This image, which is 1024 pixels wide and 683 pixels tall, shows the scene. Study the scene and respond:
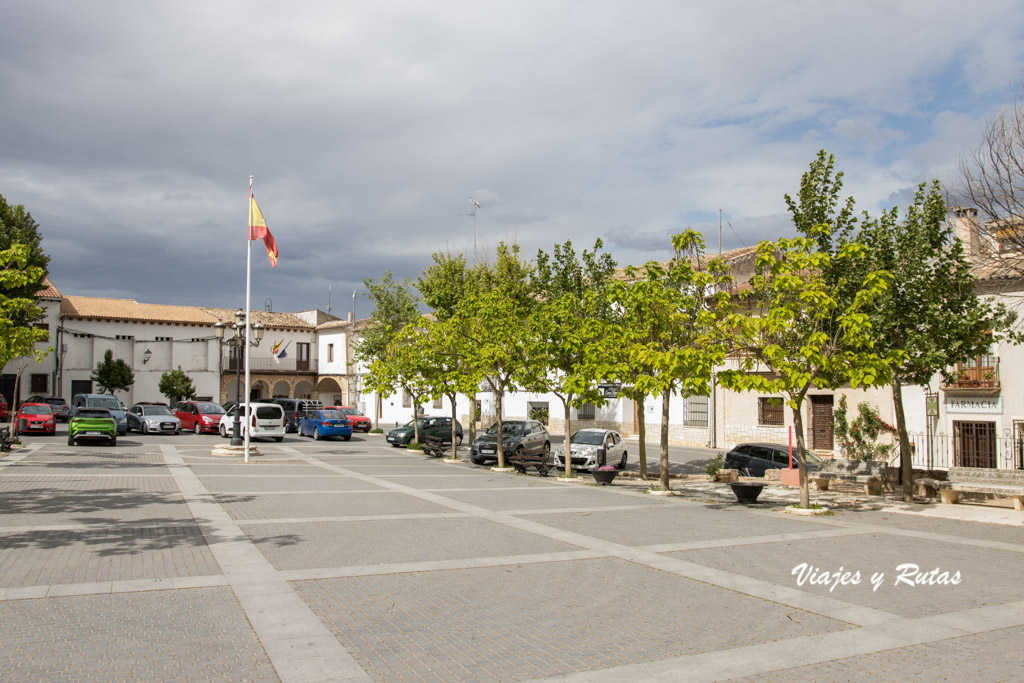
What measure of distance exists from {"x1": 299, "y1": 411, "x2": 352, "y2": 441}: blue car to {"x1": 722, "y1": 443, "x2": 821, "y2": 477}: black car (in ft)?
60.4

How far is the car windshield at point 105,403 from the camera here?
34.8 metres

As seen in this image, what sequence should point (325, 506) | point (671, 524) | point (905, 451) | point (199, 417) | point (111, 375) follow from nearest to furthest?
point (671, 524), point (325, 506), point (905, 451), point (199, 417), point (111, 375)

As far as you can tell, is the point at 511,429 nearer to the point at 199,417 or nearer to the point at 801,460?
the point at 801,460

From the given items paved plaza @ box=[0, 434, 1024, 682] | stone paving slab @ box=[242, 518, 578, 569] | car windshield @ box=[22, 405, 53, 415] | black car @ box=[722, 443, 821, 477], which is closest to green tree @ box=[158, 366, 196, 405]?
car windshield @ box=[22, 405, 53, 415]

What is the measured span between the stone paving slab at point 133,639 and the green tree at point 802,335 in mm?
10522

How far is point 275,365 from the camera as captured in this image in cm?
6156

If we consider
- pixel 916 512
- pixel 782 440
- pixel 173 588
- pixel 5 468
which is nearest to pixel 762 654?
pixel 173 588

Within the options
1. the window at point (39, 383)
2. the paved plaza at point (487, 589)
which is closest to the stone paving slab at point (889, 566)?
the paved plaza at point (487, 589)

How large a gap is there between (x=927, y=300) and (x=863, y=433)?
12.3 meters

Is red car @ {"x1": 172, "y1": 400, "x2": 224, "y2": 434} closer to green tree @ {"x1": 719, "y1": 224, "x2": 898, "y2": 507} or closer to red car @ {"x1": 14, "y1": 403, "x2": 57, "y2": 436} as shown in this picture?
red car @ {"x1": 14, "y1": 403, "x2": 57, "y2": 436}

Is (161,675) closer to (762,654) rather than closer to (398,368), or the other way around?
(762,654)

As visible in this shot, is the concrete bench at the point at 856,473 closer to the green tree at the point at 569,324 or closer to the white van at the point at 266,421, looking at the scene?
the green tree at the point at 569,324

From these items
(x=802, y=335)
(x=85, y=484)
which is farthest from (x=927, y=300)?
(x=85, y=484)

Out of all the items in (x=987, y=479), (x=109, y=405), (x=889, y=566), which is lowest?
(x=987, y=479)
